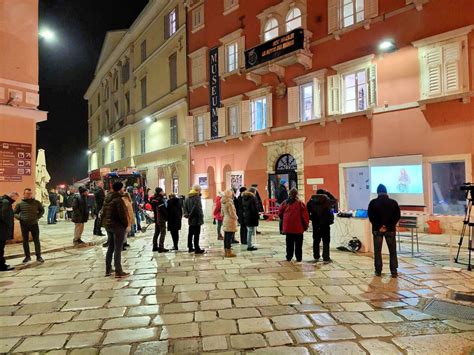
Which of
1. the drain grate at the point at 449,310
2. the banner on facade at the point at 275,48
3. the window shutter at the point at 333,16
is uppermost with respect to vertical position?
the window shutter at the point at 333,16

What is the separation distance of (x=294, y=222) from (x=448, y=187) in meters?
7.13

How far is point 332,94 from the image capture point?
14.9m

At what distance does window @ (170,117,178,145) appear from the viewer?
2425 cm

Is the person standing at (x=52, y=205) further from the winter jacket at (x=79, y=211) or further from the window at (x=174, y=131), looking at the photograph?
the window at (x=174, y=131)

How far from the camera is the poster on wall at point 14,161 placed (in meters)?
10.7

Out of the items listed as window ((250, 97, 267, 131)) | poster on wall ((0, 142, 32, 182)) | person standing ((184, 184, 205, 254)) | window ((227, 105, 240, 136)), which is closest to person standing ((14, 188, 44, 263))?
poster on wall ((0, 142, 32, 182))

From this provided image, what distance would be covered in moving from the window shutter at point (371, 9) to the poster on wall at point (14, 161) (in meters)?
12.6

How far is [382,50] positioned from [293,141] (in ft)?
17.2

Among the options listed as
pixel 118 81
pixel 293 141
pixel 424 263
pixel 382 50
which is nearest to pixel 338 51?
pixel 382 50

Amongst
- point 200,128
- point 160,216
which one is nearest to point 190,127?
point 200,128

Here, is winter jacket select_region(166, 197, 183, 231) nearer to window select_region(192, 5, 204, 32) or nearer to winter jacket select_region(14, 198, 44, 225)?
winter jacket select_region(14, 198, 44, 225)

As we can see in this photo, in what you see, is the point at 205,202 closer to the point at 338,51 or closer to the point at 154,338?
the point at 338,51

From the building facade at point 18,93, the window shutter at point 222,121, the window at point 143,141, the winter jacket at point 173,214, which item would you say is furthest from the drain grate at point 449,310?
the window at point 143,141

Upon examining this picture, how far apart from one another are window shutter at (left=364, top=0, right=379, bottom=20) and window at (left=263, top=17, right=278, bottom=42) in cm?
461
